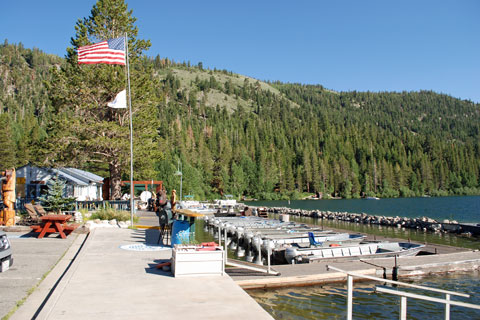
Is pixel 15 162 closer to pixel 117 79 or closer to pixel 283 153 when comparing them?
pixel 117 79

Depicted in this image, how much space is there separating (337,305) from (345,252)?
7.23 metres

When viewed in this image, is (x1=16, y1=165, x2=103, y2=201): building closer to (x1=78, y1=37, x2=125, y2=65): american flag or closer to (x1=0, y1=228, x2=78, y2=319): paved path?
(x1=78, y1=37, x2=125, y2=65): american flag

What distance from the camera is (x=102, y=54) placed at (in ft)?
65.9

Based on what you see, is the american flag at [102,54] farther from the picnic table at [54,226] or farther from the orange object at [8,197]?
the picnic table at [54,226]

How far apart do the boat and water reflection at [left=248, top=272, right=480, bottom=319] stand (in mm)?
3466

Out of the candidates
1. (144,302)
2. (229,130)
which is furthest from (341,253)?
(229,130)

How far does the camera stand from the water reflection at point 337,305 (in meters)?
9.89

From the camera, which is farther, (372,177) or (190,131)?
(190,131)

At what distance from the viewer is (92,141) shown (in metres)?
27.3

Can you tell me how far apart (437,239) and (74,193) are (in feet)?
99.5

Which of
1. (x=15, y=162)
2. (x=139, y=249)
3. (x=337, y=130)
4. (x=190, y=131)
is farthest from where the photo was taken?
(x=337, y=130)

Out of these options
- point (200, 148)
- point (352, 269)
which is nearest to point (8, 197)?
point (352, 269)

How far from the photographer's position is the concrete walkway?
20.1 feet

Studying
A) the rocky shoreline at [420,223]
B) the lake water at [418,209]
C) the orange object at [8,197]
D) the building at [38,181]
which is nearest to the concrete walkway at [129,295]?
the orange object at [8,197]
